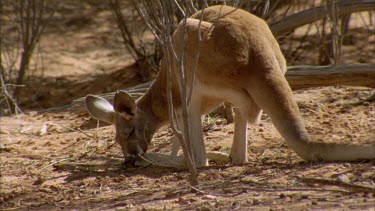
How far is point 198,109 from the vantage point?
6.36 meters

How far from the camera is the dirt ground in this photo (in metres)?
5.21

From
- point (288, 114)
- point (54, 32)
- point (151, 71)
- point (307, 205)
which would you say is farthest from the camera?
point (54, 32)

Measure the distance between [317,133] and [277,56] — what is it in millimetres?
1272

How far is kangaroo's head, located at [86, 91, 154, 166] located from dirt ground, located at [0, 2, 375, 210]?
0.21 meters

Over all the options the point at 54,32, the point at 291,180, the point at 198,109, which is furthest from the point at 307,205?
the point at 54,32

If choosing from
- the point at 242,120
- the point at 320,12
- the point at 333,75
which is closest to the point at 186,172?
the point at 242,120

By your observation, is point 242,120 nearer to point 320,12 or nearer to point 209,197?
point 209,197

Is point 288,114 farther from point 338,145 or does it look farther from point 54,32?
point 54,32

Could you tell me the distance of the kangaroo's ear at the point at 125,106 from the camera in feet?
22.6

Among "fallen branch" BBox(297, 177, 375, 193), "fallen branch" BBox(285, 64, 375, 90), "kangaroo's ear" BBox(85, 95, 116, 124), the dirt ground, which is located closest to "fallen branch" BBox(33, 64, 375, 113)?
"fallen branch" BBox(285, 64, 375, 90)

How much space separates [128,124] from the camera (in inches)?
281

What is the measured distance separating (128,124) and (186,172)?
944 millimetres

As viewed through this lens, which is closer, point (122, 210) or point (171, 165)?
point (122, 210)

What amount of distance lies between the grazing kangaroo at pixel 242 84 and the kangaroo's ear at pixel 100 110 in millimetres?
405
